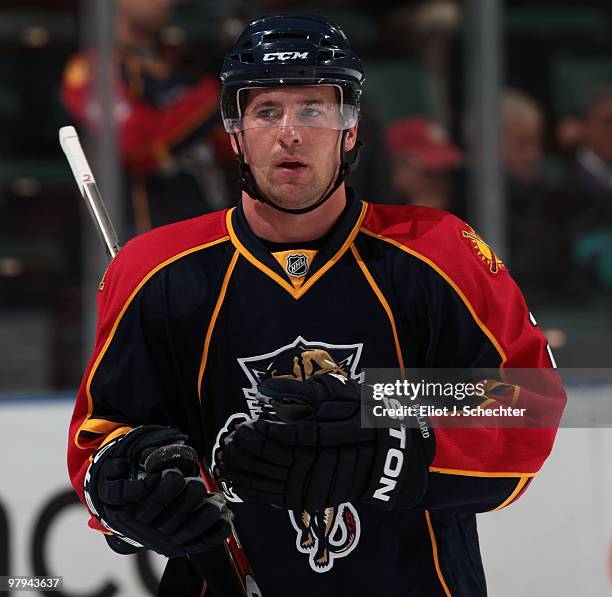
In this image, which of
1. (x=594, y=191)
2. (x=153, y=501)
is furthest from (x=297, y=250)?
(x=594, y=191)

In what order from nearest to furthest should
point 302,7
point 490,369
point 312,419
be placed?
point 312,419 < point 490,369 < point 302,7

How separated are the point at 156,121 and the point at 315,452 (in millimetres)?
2441

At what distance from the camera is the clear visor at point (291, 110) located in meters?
1.63

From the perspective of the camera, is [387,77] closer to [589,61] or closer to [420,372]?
[589,61]

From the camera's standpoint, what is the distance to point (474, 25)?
3.72 meters

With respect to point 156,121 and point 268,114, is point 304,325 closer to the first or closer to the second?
point 268,114

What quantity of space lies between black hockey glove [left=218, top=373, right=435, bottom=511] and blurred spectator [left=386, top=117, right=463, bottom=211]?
230cm

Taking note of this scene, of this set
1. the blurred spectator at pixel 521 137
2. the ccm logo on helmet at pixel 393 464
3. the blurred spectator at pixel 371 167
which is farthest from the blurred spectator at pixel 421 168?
the ccm logo on helmet at pixel 393 464

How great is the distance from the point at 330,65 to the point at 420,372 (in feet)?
1.44

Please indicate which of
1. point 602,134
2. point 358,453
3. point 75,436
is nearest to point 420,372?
point 358,453

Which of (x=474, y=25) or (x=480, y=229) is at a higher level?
(x=474, y=25)

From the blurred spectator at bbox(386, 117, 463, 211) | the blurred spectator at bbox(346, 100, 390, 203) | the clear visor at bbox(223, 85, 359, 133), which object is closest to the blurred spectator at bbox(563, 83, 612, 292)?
the blurred spectator at bbox(386, 117, 463, 211)

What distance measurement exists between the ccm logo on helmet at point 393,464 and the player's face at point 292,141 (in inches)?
14.3

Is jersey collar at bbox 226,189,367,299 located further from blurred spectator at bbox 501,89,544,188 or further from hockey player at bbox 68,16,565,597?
blurred spectator at bbox 501,89,544,188
